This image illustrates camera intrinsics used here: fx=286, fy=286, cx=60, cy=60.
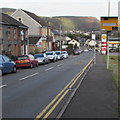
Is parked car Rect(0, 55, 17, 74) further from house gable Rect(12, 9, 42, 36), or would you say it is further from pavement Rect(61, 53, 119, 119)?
house gable Rect(12, 9, 42, 36)

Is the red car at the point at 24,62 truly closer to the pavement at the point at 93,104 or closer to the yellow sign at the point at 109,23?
the yellow sign at the point at 109,23

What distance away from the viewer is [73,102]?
9938mm

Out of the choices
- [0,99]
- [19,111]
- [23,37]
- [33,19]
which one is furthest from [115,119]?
[33,19]

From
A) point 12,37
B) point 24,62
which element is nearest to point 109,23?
point 24,62

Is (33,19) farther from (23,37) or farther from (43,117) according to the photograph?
(43,117)

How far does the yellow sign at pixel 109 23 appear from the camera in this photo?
1027 inches

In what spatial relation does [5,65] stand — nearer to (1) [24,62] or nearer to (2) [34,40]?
(1) [24,62]

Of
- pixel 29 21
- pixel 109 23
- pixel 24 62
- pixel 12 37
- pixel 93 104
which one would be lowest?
pixel 93 104

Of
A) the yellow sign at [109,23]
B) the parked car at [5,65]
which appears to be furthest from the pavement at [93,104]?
the yellow sign at [109,23]

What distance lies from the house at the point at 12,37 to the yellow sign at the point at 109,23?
44.3 feet

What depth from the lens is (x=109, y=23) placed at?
86.4 feet

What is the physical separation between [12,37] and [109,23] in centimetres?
1835

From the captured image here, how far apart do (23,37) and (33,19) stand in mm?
18039

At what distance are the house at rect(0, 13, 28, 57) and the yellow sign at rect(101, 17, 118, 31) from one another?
44.3 feet
